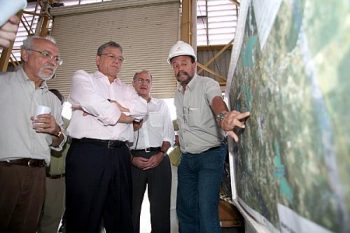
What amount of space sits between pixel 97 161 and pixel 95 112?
334mm

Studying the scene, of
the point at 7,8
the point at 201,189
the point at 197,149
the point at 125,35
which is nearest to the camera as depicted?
the point at 7,8

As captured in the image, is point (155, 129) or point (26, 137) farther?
point (155, 129)

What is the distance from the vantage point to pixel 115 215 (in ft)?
6.25

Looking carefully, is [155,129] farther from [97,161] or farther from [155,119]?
[97,161]

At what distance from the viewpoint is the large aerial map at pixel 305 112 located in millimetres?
489

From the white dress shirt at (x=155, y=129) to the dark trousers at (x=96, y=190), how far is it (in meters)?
0.78

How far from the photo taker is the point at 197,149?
2.17 meters

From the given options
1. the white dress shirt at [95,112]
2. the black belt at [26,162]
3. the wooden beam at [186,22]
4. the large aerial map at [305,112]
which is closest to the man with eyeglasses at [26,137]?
the black belt at [26,162]

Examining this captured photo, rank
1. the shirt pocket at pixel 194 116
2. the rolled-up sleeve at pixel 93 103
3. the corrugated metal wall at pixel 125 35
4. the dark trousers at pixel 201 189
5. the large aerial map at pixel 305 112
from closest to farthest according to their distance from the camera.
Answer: the large aerial map at pixel 305 112, the rolled-up sleeve at pixel 93 103, the dark trousers at pixel 201 189, the shirt pocket at pixel 194 116, the corrugated metal wall at pixel 125 35

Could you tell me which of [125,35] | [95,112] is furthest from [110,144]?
[125,35]

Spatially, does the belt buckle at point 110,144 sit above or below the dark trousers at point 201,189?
above

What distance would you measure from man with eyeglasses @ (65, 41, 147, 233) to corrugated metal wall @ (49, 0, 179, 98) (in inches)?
132

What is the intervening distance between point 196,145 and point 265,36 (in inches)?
54.0

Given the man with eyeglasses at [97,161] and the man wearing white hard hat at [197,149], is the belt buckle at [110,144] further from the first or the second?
the man wearing white hard hat at [197,149]
